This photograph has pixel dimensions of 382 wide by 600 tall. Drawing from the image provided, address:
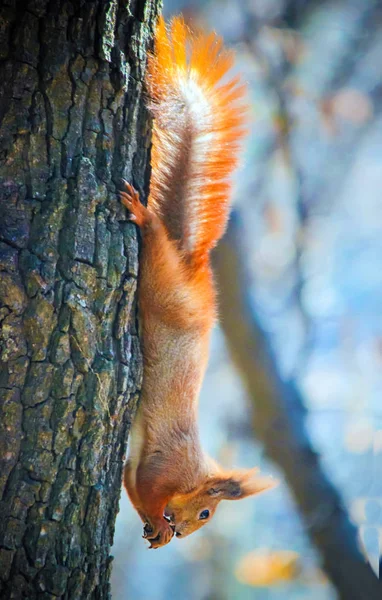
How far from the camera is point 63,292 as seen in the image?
1.93m

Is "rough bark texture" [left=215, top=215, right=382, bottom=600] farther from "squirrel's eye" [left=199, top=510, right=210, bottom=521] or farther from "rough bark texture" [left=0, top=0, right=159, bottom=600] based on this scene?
"rough bark texture" [left=0, top=0, right=159, bottom=600]

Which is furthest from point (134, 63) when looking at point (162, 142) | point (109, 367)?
point (109, 367)

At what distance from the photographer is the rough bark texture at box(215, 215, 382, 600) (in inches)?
141

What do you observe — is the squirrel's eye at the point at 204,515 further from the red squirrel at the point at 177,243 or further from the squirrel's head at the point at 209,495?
the red squirrel at the point at 177,243

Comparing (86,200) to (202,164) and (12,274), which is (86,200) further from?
(202,164)

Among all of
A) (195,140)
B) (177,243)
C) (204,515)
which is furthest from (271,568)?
(195,140)

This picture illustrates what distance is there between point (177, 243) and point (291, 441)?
1658 mm

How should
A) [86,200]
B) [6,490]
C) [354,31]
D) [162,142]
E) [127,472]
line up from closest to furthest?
1. [6,490]
2. [86,200]
3. [162,142]
4. [127,472]
5. [354,31]

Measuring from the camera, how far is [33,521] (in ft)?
6.23

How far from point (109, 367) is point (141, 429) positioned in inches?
29.2

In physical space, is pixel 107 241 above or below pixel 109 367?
above

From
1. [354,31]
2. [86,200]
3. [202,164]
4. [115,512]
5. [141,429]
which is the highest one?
[354,31]

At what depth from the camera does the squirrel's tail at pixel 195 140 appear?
7.97ft

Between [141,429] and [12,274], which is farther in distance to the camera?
[141,429]
